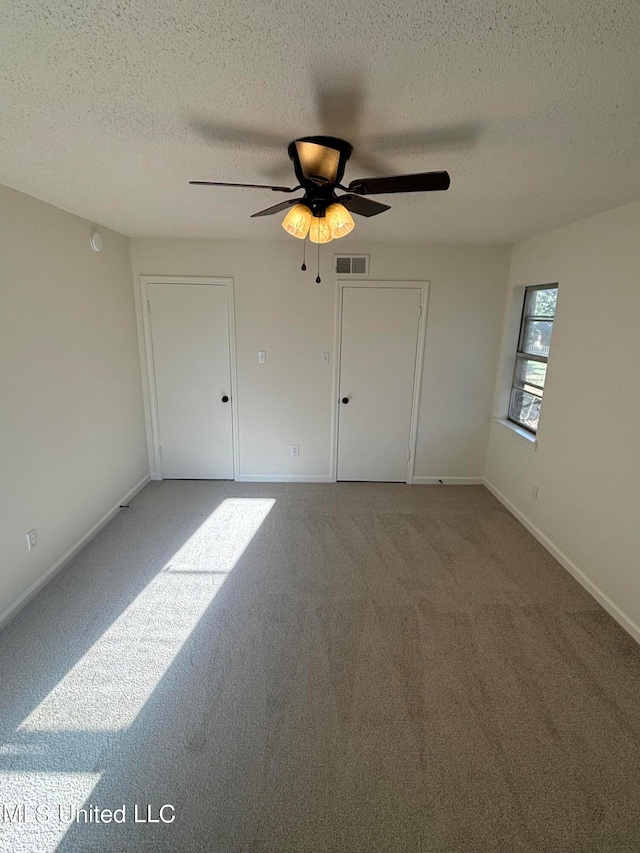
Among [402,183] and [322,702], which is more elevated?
[402,183]

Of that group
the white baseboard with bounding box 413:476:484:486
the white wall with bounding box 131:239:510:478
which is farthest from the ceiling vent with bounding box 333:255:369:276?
the white baseboard with bounding box 413:476:484:486

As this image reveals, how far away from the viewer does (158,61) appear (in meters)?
1.15

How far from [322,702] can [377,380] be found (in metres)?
2.90

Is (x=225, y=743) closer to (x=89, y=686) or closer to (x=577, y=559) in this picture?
(x=89, y=686)

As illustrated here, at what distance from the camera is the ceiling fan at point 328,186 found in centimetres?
153

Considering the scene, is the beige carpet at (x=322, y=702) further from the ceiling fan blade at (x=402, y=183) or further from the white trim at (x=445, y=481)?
the ceiling fan blade at (x=402, y=183)

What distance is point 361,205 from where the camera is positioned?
1860 millimetres

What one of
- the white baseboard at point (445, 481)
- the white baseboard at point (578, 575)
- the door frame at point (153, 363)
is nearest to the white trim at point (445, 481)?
the white baseboard at point (445, 481)

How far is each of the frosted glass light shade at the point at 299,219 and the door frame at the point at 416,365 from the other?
6.98 ft

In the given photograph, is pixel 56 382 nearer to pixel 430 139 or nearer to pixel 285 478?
pixel 285 478

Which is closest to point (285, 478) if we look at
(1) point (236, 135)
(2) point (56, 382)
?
(2) point (56, 382)

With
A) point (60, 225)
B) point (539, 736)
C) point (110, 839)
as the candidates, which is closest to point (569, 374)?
point (539, 736)

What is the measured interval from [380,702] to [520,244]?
3739mm

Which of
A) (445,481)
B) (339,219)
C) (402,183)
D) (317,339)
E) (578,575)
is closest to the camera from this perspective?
(402,183)
